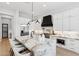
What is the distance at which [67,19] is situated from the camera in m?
2.29

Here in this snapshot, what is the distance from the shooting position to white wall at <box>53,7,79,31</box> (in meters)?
2.21

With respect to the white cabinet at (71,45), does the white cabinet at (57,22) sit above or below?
above

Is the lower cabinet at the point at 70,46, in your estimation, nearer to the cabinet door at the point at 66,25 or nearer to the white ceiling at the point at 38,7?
the cabinet door at the point at 66,25

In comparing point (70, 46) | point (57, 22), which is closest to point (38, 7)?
point (57, 22)

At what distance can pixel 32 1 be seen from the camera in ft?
6.60

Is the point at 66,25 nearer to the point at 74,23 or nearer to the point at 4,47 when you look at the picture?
the point at 74,23

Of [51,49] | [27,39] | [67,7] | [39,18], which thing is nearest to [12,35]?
[27,39]

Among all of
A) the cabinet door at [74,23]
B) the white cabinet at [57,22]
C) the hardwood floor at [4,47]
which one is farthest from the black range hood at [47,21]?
the hardwood floor at [4,47]

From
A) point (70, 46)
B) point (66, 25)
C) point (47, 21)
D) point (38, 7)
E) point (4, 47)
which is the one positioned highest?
point (38, 7)

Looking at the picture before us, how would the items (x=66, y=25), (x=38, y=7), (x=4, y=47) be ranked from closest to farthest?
(x=4, y=47)
(x=38, y=7)
(x=66, y=25)

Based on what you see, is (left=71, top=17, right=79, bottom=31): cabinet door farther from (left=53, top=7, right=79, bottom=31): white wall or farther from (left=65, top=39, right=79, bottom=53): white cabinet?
(left=65, top=39, right=79, bottom=53): white cabinet

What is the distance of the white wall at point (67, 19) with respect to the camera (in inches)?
87.1

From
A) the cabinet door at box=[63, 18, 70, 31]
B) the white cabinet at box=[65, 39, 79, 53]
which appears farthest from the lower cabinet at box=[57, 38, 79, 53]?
the cabinet door at box=[63, 18, 70, 31]

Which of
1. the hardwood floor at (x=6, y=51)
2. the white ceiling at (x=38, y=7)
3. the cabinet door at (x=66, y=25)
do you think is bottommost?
the hardwood floor at (x=6, y=51)
